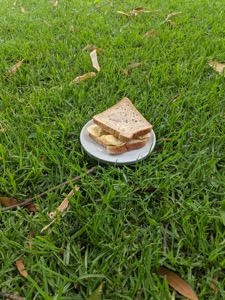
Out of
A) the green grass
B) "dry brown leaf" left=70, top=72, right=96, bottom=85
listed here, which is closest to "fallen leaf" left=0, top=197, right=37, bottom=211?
the green grass

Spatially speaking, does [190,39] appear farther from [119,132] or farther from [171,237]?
[171,237]

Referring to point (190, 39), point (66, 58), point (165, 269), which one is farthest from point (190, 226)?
point (190, 39)

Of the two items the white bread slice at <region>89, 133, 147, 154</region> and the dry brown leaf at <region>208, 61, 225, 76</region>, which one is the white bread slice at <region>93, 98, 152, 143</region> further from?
the dry brown leaf at <region>208, 61, 225, 76</region>

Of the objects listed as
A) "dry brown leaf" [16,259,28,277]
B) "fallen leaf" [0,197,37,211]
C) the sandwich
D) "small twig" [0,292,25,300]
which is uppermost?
the sandwich

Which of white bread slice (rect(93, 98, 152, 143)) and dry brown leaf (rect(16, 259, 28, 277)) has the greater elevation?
white bread slice (rect(93, 98, 152, 143))

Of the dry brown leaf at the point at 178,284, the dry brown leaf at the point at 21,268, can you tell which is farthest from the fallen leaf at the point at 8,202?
the dry brown leaf at the point at 178,284

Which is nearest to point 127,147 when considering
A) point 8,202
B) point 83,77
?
point 8,202

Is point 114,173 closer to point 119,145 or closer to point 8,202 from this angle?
point 119,145
